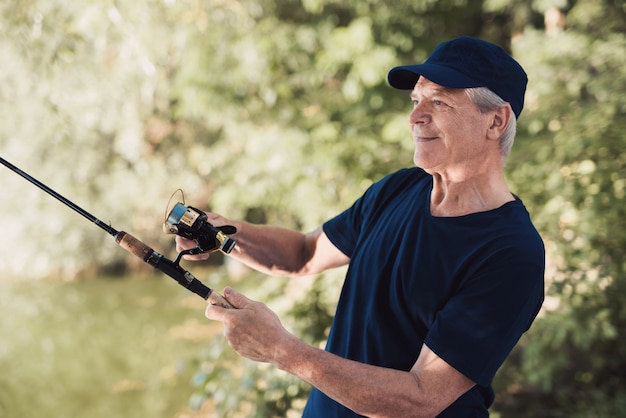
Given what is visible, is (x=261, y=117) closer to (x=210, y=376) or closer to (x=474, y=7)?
(x=474, y=7)

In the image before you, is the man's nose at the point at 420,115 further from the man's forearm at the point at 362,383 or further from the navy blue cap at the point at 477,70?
the man's forearm at the point at 362,383

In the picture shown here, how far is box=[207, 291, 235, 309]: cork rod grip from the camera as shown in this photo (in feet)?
4.45

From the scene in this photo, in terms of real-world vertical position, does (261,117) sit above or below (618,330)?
above

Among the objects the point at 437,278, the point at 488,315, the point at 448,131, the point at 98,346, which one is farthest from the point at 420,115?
the point at 98,346

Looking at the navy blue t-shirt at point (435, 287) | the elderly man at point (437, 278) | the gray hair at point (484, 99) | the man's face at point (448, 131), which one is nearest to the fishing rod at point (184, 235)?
the elderly man at point (437, 278)

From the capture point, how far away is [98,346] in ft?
26.0

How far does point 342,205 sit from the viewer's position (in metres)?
4.19

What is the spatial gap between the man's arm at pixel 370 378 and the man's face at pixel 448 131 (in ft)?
1.30

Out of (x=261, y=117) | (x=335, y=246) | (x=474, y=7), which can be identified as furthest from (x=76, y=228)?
(x=335, y=246)

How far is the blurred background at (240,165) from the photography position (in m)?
3.34

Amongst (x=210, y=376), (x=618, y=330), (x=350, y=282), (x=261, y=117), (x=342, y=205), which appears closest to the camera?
(x=350, y=282)

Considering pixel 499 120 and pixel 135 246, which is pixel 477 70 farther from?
pixel 135 246

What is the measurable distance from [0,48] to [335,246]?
3695 mm

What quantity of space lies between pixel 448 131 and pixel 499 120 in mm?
112
